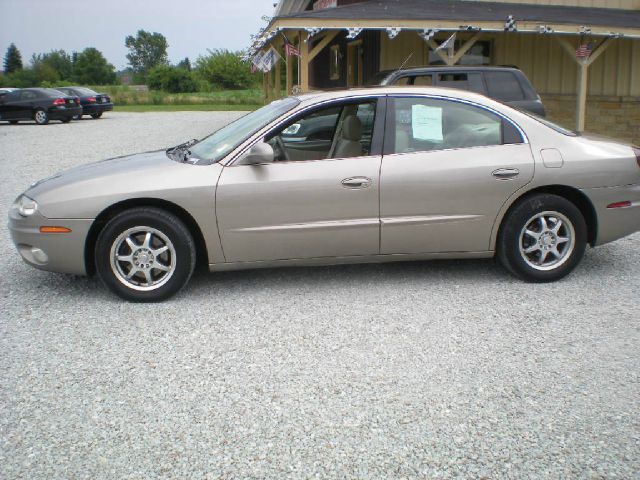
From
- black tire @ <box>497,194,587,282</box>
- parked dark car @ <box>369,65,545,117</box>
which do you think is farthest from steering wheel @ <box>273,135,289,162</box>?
parked dark car @ <box>369,65,545,117</box>

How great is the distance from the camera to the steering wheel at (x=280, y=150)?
502 cm

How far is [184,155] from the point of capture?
17.3 feet

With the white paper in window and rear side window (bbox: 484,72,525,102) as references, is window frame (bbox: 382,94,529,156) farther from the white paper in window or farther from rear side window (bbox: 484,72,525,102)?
rear side window (bbox: 484,72,525,102)

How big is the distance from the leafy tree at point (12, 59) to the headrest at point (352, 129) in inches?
5290

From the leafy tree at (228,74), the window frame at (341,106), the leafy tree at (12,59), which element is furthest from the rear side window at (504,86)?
the leafy tree at (12,59)

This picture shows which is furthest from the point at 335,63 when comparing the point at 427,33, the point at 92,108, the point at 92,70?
the point at 92,70

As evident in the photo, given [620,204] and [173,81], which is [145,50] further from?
[620,204]

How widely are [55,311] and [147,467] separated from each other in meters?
2.25

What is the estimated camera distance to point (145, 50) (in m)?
157

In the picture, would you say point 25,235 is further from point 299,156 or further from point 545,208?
point 545,208

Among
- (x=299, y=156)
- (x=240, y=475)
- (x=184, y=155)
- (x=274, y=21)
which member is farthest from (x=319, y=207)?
(x=274, y=21)

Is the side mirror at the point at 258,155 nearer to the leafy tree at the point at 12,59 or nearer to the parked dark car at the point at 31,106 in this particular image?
the parked dark car at the point at 31,106

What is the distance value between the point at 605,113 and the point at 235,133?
1534 centimetres

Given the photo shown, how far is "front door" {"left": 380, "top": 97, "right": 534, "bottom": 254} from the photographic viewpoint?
4.97 meters
